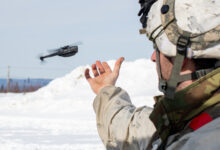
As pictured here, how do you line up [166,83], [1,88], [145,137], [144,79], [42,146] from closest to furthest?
[166,83] < [145,137] < [42,146] < [144,79] < [1,88]

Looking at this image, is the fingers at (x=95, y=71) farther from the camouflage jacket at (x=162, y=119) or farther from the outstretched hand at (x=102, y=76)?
the camouflage jacket at (x=162, y=119)

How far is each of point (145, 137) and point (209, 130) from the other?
Result: 3.26ft

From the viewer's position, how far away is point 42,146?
35.4 feet

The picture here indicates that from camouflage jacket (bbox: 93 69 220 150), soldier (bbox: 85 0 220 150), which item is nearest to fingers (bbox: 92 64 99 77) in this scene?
camouflage jacket (bbox: 93 69 220 150)

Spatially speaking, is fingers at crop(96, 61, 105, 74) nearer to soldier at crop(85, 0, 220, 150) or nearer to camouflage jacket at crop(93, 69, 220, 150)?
camouflage jacket at crop(93, 69, 220, 150)

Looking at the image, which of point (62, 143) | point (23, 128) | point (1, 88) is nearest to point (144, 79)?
point (23, 128)

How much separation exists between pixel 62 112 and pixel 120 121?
68.1 feet

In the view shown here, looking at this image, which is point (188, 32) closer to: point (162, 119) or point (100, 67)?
point (162, 119)

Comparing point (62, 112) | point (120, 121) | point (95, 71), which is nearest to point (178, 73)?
point (120, 121)

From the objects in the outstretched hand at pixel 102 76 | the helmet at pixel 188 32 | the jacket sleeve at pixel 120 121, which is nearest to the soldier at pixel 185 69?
the helmet at pixel 188 32

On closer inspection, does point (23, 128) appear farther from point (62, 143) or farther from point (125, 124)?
point (125, 124)

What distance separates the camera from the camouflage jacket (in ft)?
4.37

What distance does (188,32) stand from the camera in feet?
5.40

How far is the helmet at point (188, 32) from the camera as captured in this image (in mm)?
1639
